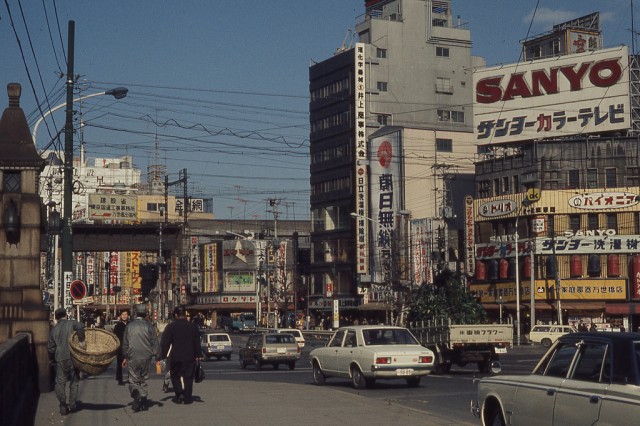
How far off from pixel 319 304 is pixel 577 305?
42809 mm

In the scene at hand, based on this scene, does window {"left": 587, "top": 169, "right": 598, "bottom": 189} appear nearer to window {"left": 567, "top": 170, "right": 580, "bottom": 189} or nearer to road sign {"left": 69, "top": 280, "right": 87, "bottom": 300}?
window {"left": 567, "top": 170, "right": 580, "bottom": 189}

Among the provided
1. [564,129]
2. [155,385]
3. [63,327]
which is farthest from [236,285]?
[63,327]

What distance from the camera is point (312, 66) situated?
121m

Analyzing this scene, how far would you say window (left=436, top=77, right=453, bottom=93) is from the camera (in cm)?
11912

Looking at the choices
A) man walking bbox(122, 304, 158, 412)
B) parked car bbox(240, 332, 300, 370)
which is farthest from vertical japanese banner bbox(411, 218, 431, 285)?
man walking bbox(122, 304, 158, 412)

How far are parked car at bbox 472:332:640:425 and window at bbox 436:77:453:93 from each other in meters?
108

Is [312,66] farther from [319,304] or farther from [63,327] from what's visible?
[63,327]

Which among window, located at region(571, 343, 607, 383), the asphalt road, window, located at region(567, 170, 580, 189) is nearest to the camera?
window, located at region(571, 343, 607, 383)

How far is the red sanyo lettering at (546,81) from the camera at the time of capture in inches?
3401

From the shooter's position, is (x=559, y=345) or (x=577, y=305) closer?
(x=559, y=345)

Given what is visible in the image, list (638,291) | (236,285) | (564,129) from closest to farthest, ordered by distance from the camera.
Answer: (638,291) < (564,129) < (236,285)

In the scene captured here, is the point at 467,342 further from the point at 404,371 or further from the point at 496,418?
the point at 496,418

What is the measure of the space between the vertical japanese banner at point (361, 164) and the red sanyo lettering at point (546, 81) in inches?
713

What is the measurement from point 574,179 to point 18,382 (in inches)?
2890
